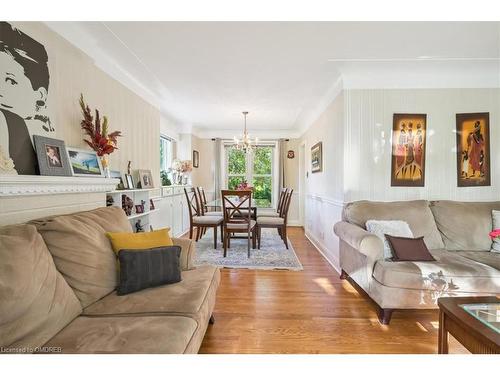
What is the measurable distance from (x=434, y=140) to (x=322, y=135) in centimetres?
157

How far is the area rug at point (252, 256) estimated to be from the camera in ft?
11.5

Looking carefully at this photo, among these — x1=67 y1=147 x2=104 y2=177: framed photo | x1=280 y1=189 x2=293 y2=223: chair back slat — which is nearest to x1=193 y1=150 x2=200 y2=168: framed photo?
x1=280 y1=189 x2=293 y2=223: chair back slat

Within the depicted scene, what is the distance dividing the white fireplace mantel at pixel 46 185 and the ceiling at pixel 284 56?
4.07 ft

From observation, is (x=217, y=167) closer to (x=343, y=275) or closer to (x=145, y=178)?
(x=145, y=178)

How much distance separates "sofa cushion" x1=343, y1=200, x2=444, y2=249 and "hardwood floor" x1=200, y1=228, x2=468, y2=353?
2.48 ft

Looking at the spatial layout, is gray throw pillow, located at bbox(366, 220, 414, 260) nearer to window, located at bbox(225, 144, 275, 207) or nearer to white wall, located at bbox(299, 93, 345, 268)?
white wall, located at bbox(299, 93, 345, 268)

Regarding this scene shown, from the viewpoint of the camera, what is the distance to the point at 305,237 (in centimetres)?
536

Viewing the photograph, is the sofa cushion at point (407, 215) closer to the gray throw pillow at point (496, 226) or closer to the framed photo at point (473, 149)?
the gray throw pillow at point (496, 226)

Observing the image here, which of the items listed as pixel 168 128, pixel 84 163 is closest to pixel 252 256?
pixel 84 163

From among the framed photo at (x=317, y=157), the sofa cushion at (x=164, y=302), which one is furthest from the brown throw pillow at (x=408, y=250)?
the framed photo at (x=317, y=157)

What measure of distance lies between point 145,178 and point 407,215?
3.25 metres

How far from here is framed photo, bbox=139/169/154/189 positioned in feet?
11.7
